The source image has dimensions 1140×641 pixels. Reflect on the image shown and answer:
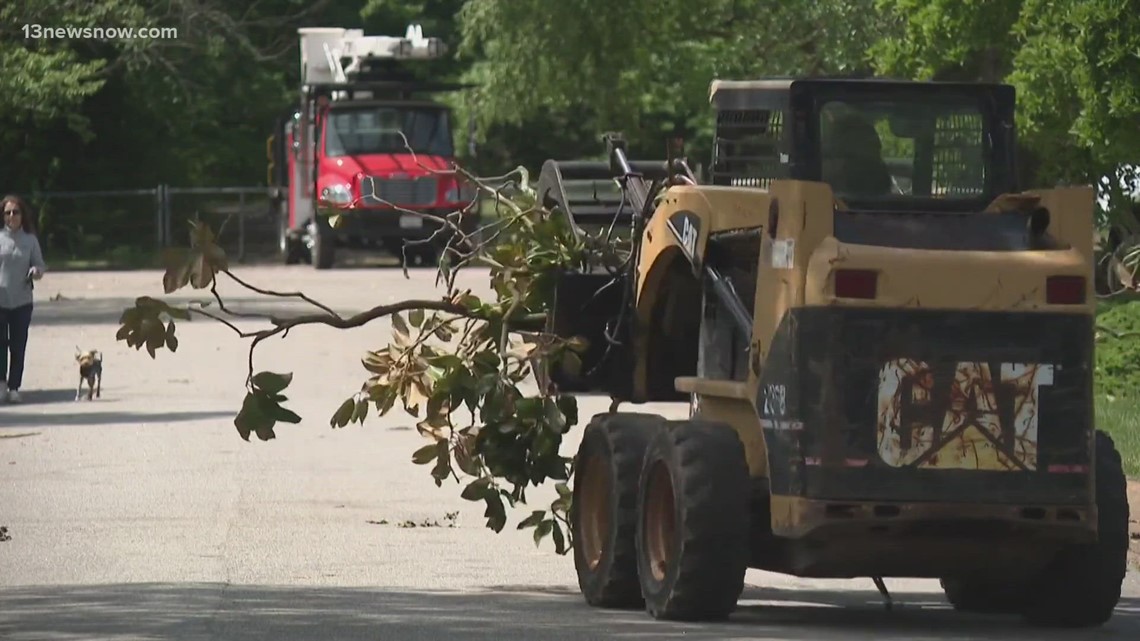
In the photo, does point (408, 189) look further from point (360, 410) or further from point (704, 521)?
point (704, 521)

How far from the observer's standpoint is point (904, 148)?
1030 centimetres

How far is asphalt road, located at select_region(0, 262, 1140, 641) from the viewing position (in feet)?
32.9

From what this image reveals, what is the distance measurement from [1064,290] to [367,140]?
31.4m

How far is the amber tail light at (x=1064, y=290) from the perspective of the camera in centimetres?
937

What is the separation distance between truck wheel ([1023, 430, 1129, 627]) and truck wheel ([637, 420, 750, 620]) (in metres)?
1.42

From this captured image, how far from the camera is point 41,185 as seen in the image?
49688mm

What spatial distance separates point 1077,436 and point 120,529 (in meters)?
6.50

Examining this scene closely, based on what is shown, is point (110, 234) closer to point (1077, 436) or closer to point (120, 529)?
point (120, 529)

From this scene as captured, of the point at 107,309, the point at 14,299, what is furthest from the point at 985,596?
the point at 107,309

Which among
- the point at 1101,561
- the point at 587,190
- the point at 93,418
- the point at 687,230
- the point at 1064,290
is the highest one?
the point at 587,190

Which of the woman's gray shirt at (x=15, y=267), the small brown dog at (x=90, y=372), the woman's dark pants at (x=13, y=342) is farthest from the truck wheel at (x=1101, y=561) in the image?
the woman's gray shirt at (x=15, y=267)

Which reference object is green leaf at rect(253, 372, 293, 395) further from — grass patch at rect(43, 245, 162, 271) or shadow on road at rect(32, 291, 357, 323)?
grass patch at rect(43, 245, 162, 271)

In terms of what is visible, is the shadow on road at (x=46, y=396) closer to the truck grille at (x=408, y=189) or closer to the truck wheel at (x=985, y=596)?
the truck wheel at (x=985, y=596)

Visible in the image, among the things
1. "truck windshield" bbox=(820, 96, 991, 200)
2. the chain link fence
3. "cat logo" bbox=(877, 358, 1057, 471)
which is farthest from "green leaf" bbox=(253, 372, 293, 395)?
the chain link fence
